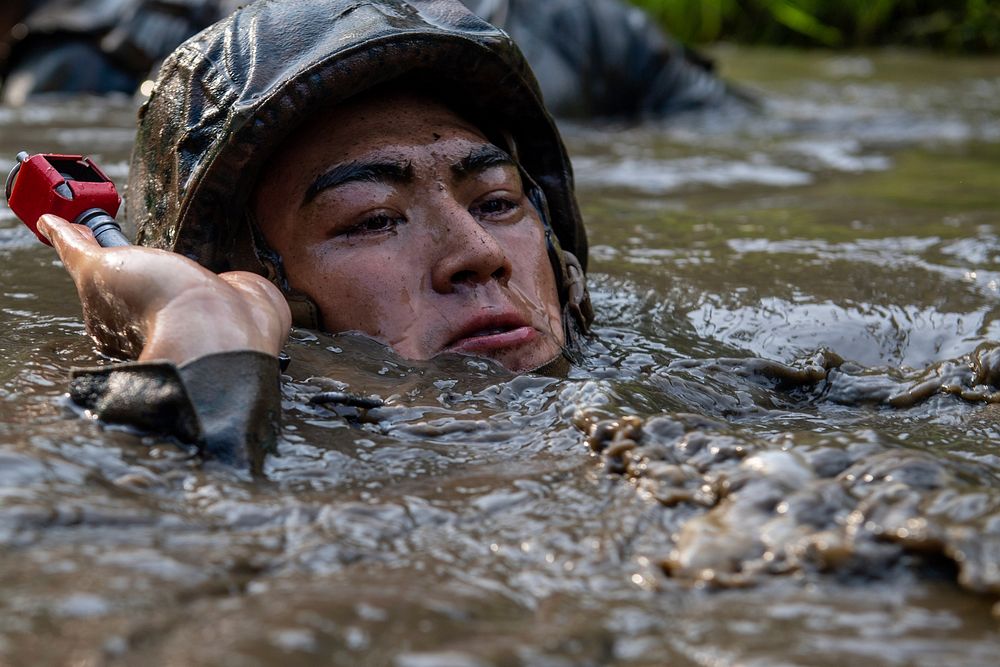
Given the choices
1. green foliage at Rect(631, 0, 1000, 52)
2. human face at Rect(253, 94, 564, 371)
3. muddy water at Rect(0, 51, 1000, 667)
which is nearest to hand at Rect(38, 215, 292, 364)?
muddy water at Rect(0, 51, 1000, 667)

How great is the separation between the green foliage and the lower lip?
31.7 feet

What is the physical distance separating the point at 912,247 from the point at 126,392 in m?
3.01

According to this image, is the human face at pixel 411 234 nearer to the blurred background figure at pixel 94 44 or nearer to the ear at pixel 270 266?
the ear at pixel 270 266

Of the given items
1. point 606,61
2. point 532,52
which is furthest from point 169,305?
point 606,61

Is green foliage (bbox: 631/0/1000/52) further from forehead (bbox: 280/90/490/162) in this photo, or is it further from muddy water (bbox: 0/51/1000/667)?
forehead (bbox: 280/90/490/162)

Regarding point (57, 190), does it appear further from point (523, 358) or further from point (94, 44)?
point (94, 44)

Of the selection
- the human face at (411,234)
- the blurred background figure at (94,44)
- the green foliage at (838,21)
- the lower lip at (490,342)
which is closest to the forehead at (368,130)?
the human face at (411,234)

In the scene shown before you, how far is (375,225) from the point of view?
9.95 feet

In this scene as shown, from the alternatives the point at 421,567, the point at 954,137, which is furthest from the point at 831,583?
the point at 954,137

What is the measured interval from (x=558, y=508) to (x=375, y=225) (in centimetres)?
120

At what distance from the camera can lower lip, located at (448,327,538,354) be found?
286 centimetres

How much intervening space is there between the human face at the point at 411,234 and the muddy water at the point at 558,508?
11 centimetres

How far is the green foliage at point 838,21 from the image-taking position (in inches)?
449

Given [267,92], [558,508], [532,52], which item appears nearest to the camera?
[558,508]
